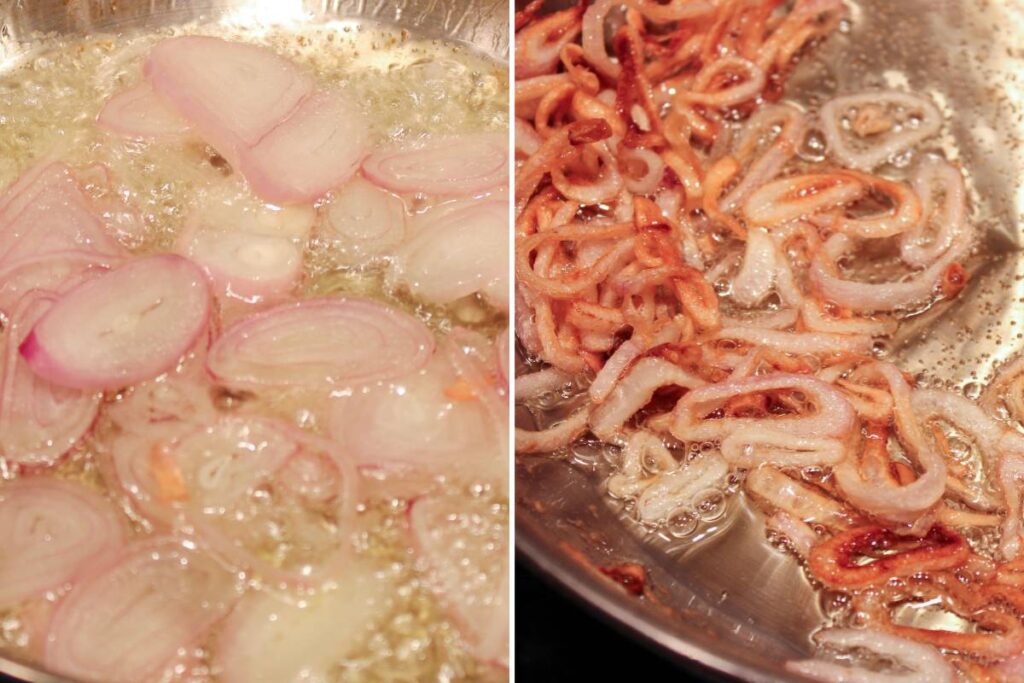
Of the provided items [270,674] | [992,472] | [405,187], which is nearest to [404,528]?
[270,674]

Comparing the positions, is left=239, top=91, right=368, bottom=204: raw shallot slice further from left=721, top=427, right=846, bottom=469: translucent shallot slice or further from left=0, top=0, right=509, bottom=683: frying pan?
left=721, top=427, right=846, bottom=469: translucent shallot slice

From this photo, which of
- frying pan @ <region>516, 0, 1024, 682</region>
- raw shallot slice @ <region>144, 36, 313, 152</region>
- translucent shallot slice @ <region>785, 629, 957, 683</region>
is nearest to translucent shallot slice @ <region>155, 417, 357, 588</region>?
frying pan @ <region>516, 0, 1024, 682</region>

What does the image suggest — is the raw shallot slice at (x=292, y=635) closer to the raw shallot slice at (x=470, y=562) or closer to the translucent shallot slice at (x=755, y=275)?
the raw shallot slice at (x=470, y=562)

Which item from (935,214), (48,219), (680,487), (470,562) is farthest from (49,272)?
(935,214)

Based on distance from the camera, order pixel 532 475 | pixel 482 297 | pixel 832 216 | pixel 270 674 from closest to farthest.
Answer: pixel 270 674 → pixel 482 297 → pixel 532 475 → pixel 832 216

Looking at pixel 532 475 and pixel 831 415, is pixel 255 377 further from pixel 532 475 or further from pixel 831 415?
pixel 831 415

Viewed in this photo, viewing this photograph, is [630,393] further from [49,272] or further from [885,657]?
[49,272]
